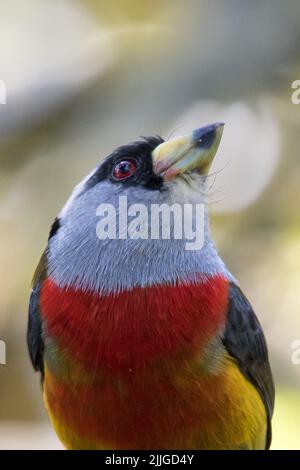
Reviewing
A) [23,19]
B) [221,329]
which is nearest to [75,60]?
[23,19]

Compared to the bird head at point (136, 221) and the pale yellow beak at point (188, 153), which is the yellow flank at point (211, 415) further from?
the pale yellow beak at point (188, 153)

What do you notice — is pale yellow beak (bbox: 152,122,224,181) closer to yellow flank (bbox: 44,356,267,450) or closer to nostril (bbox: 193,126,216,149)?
nostril (bbox: 193,126,216,149)

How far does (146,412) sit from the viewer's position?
1.56 metres

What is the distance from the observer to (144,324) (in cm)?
155

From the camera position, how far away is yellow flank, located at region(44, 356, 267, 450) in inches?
61.7

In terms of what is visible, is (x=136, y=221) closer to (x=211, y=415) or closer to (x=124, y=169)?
(x=124, y=169)

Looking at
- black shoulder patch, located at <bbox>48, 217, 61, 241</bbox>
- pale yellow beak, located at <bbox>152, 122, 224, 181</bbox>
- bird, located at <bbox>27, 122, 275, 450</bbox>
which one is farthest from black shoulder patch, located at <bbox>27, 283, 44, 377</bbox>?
pale yellow beak, located at <bbox>152, 122, 224, 181</bbox>

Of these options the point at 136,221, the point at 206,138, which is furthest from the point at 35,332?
the point at 206,138

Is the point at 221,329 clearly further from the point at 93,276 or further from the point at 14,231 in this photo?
the point at 14,231

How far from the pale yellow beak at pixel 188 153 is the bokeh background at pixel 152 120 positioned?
0.12 m

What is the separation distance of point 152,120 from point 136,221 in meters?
0.41

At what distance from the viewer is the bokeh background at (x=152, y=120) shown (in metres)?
1.90

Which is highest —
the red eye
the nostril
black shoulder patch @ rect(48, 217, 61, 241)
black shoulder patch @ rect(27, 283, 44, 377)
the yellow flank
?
the nostril
